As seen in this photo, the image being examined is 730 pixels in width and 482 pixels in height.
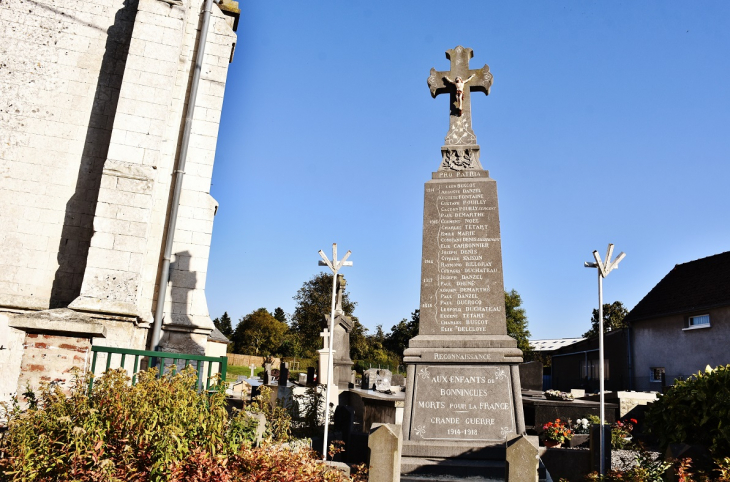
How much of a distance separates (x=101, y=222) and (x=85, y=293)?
1.07 metres

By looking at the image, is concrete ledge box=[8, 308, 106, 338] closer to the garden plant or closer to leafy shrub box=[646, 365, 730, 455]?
the garden plant

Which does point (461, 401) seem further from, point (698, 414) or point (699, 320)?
point (699, 320)

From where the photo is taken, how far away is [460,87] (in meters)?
9.57

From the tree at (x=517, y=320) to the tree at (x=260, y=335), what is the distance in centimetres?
2613

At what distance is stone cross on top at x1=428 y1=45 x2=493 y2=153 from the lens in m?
9.35

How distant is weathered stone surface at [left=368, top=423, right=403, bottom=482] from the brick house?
2153 centimetres

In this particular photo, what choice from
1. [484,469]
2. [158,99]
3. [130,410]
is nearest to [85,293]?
[158,99]

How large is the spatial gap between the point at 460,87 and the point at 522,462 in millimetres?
6966

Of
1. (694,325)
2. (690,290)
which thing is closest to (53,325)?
(694,325)

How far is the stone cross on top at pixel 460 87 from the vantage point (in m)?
9.35

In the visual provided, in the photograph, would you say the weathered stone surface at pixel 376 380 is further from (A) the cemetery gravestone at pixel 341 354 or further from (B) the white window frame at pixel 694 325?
(B) the white window frame at pixel 694 325

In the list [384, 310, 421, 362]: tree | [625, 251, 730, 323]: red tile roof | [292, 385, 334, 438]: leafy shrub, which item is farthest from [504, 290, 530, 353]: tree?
[292, 385, 334, 438]: leafy shrub

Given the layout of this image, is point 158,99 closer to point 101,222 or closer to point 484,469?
point 101,222

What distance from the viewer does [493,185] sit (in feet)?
28.8
